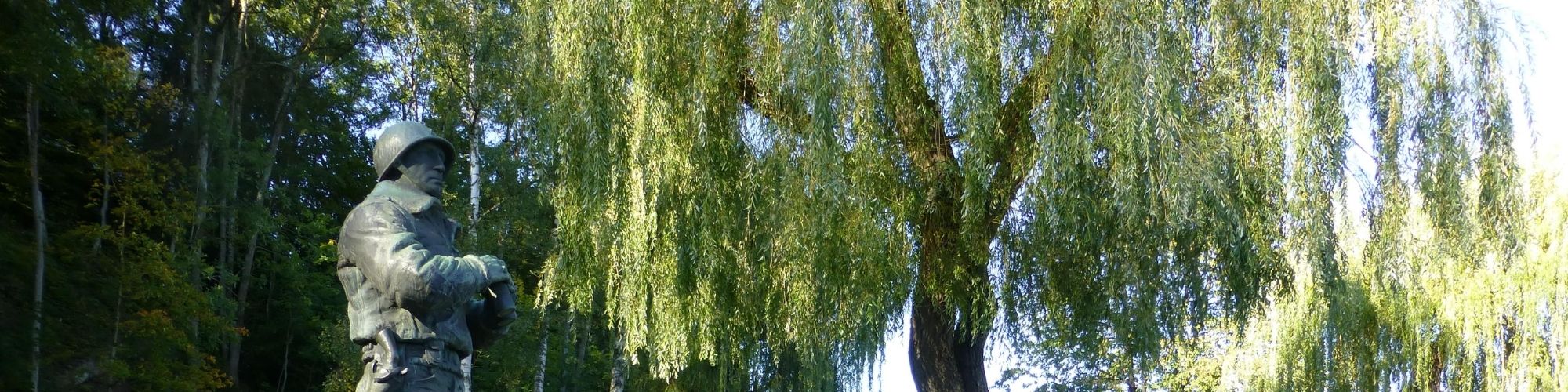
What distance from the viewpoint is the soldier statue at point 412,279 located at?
415cm

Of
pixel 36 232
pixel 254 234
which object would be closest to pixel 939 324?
pixel 36 232

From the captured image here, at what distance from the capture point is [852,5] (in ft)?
28.1

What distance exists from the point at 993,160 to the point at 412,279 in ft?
16.7

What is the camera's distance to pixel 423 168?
4473mm

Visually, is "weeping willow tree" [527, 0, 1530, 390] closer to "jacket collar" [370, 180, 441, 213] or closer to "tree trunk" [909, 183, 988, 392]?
"tree trunk" [909, 183, 988, 392]

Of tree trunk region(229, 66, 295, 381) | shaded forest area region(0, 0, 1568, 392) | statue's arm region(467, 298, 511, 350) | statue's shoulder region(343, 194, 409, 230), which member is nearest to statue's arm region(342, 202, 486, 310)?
statue's shoulder region(343, 194, 409, 230)

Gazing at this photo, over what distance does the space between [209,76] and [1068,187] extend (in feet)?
46.6

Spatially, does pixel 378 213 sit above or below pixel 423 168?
below

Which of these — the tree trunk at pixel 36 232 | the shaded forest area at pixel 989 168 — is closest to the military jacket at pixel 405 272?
the shaded forest area at pixel 989 168

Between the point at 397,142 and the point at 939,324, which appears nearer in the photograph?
the point at 397,142

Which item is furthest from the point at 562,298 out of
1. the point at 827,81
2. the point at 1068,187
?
the point at 1068,187

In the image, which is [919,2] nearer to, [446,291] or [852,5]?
[852,5]

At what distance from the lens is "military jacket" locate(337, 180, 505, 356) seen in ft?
13.5

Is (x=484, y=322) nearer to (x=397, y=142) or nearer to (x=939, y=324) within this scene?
(x=397, y=142)
